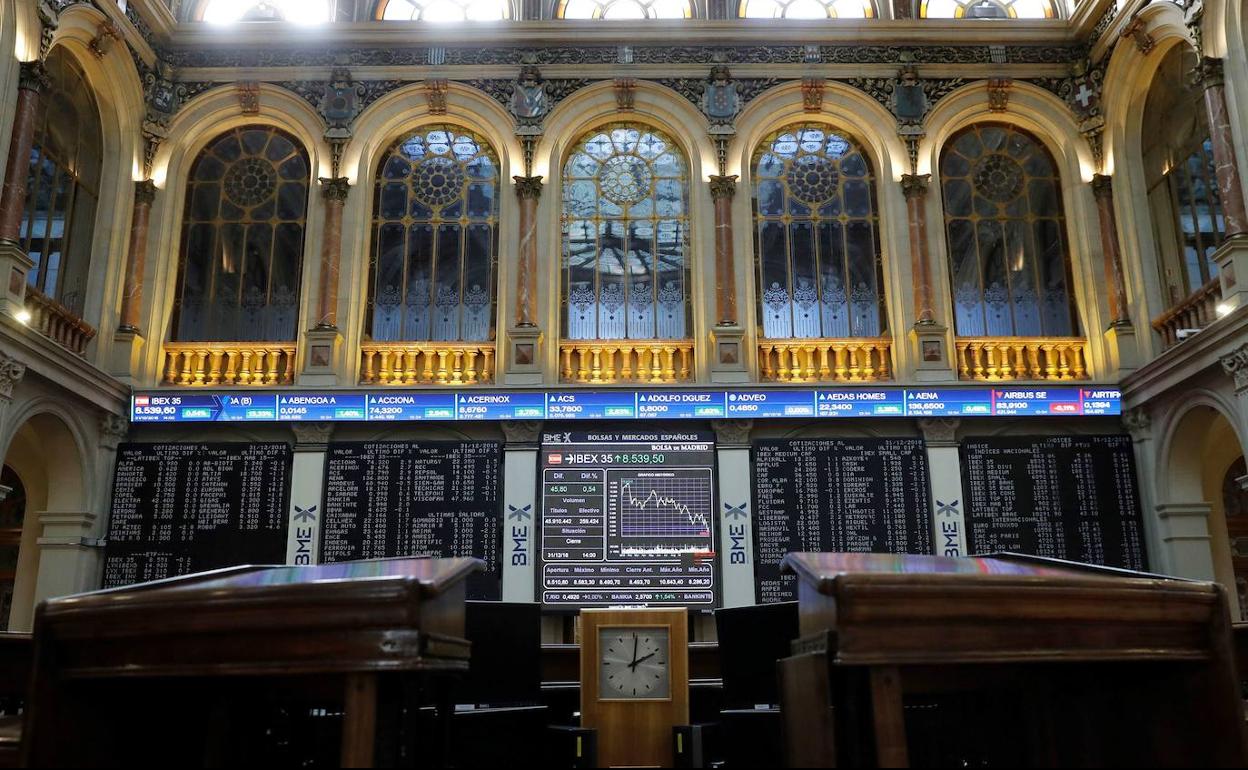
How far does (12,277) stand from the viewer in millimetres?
10414

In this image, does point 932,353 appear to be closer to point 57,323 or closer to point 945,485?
point 945,485

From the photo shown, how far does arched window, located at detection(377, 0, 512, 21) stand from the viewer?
14.7 metres

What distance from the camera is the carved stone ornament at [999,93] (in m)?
13.8

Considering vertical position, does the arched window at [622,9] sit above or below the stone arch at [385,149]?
above

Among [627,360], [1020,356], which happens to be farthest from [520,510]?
[1020,356]

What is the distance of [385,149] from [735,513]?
6909 millimetres

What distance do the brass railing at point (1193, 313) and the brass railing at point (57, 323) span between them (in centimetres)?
1260

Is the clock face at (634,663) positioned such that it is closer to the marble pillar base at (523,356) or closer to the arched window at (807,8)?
the marble pillar base at (523,356)

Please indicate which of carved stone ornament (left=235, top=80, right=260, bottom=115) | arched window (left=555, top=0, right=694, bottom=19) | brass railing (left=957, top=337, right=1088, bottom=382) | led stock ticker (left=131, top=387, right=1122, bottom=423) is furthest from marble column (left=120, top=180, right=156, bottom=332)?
brass railing (left=957, top=337, right=1088, bottom=382)

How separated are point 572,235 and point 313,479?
15.2 feet

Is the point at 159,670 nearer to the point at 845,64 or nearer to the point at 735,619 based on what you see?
the point at 735,619

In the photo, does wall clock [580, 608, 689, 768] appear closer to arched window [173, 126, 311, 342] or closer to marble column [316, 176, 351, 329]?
marble column [316, 176, 351, 329]

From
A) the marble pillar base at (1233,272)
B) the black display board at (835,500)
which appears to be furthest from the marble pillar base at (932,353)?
the marble pillar base at (1233,272)

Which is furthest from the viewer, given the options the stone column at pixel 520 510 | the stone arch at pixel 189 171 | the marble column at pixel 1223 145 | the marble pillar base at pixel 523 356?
the stone arch at pixel 189 171
